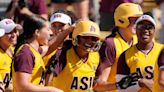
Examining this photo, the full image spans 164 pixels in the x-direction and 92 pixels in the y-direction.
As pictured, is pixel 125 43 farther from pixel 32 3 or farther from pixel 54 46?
pixel 32 3

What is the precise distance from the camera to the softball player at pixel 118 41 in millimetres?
8750

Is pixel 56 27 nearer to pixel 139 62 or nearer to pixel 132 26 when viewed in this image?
pixel 132 26

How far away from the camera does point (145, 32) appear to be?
27.7 ft

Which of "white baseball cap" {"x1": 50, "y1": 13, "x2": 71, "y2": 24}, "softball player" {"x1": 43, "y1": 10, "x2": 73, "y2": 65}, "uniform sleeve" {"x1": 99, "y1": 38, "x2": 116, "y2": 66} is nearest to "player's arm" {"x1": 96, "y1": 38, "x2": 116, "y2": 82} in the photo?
"uniform sleeve" {"x1": 99, "y1": 38, "x2": 116, "y2": 66}

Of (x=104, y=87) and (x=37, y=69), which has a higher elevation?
(x=37, y=69)

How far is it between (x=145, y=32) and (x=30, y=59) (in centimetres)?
127

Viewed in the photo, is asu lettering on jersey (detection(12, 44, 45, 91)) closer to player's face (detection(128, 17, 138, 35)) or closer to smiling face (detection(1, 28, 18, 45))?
smiling face (detection(1, 28, 18, 45))

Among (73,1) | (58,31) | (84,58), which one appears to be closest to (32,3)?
(73,1)

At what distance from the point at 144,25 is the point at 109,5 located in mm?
3398

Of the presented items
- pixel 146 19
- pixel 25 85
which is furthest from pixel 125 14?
pixel 25 85

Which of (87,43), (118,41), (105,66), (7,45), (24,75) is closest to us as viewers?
(24,75)

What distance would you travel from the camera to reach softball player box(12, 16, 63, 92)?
797 cm

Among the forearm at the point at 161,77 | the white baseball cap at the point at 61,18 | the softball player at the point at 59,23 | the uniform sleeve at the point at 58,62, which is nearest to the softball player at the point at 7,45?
the softball player at the point at 59,23

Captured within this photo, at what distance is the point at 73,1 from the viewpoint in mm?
12406
